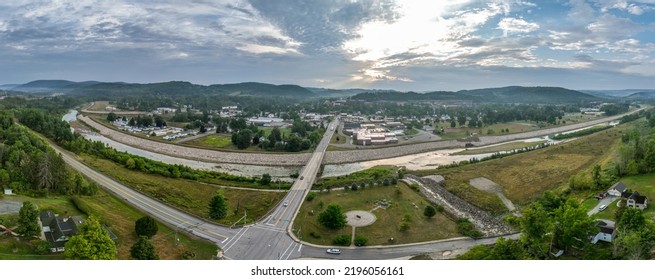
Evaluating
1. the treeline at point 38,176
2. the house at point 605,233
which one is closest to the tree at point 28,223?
the treeline at point 38,176

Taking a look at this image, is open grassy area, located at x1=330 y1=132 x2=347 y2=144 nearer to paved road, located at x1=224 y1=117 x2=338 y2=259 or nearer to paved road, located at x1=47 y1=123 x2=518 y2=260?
paved road, located at x1=224 y1=117 x2=338 y2=259

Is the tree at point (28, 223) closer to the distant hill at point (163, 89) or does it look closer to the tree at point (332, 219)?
the tree at point (332, 219)

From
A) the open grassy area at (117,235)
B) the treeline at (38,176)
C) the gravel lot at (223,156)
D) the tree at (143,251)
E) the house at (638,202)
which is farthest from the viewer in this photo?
the gravel lot at (223,156)

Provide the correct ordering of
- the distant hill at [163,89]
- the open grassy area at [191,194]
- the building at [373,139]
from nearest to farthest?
the open grassy area at [191,194]
the building at [373,139]
the distant hill at [163,89]

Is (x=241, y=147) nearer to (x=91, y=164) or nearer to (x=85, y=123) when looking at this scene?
(x=91, y=164)
